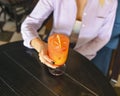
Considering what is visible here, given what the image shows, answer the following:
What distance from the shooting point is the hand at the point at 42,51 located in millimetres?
908

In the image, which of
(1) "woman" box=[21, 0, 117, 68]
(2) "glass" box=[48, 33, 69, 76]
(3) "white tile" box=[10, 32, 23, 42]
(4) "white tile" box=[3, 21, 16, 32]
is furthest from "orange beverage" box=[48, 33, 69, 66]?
(4) "white tile" box=[3, 21, 16, 32]

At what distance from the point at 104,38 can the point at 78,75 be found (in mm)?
389

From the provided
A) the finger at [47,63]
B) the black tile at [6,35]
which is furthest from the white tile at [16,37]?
the finger at [47,63]

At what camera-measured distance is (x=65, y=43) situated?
84 centimetres

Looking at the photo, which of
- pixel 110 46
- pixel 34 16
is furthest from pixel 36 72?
pixel 110 46

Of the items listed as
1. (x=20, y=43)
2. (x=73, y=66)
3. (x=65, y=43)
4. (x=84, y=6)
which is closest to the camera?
(x=65, y=43)

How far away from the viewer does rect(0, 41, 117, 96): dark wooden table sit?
0.84 metres

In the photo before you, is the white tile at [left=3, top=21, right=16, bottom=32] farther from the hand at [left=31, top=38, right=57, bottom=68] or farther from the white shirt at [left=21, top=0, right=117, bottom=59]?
the hand at [left=31, top=38, right=57, bottom=68]

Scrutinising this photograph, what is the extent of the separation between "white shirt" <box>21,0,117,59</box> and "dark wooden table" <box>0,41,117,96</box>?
228mm

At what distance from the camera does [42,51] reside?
95cm

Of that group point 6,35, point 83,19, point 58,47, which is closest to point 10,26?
point 6,35

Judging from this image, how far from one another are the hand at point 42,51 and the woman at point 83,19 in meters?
0.08

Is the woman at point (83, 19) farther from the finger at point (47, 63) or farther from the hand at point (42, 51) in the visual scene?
the finger at point (47, 63)

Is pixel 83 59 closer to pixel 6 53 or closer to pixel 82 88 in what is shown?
pixel 82 88
